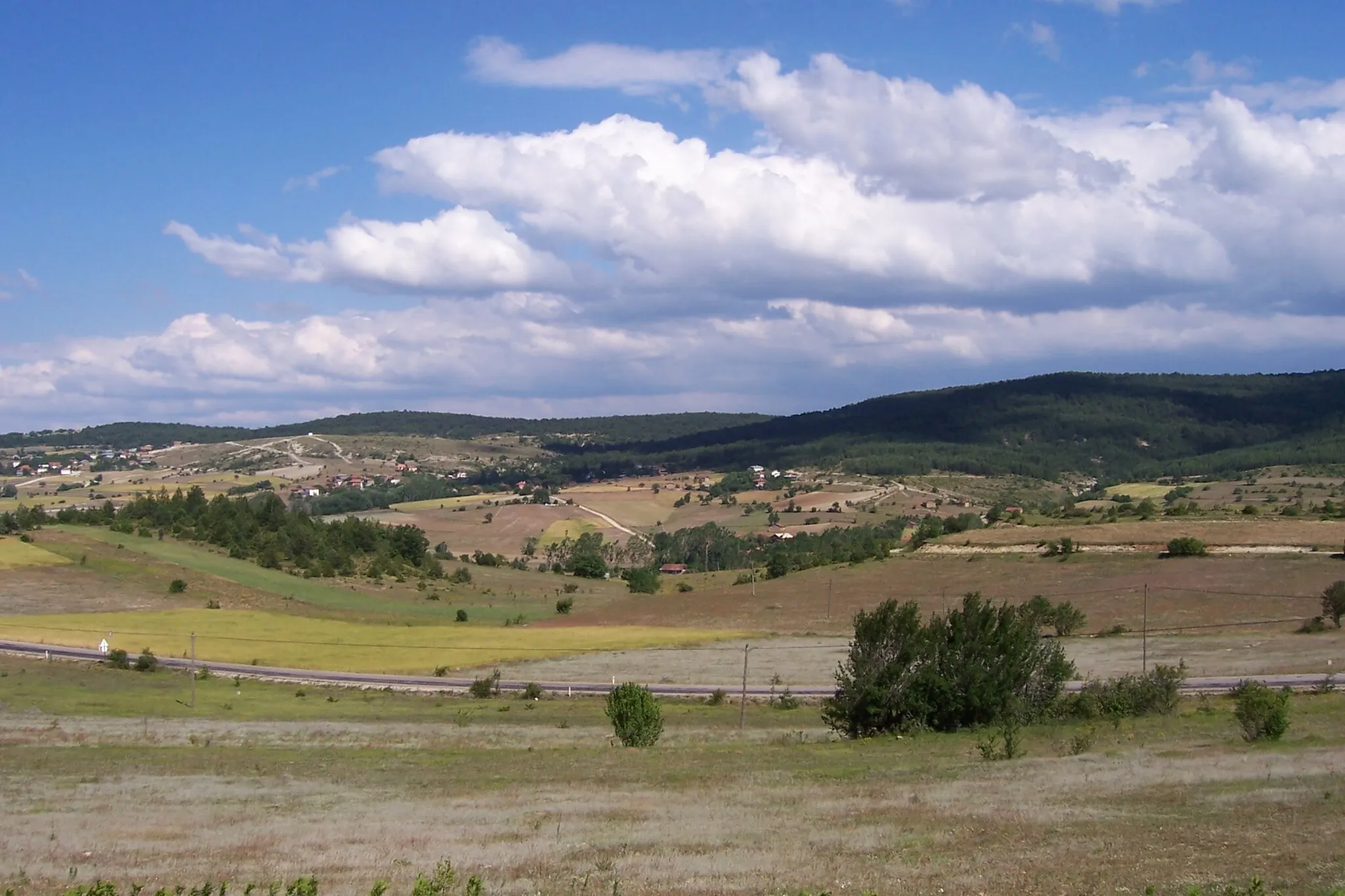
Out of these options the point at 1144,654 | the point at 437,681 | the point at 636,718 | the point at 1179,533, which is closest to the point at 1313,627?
the point at 1144,654

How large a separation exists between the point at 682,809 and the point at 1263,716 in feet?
51.2

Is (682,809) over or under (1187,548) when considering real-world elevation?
over

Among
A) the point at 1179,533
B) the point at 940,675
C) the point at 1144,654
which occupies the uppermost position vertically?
the point at 1179,533

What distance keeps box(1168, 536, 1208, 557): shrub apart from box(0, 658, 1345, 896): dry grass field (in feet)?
→ 165

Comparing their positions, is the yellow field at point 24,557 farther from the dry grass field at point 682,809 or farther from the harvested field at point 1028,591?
the dry grass field at point 682,809

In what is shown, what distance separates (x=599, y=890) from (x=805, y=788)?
1004 cm

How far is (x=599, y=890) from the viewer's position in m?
14.1

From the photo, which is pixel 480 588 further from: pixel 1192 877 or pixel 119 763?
pixel 1192 877

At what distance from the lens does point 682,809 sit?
21062mm

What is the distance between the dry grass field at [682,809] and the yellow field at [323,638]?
27.2 m

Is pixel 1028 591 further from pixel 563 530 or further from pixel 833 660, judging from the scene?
pixel 563 530

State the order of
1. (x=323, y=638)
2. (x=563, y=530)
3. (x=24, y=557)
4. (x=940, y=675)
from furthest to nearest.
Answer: (x=563, y=530) < (x=24, y=557) < (x=323, y=638) < (x=940, y=675)

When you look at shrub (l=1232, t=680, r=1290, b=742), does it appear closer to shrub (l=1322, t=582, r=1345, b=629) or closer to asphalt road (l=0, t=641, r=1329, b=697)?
asphalt road (l=0, t=641, r=1329, b=697)

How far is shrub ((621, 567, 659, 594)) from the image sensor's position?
375 feet
